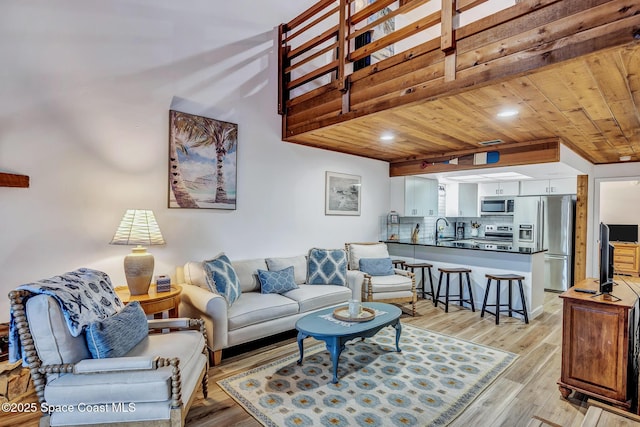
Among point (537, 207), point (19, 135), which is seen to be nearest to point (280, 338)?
point (19, 135)

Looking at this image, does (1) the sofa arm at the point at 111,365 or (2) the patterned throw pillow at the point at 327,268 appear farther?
(2) the patterned throw pillow at the point at 327,268

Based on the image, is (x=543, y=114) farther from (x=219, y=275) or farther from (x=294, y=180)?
(x=219, y=275)

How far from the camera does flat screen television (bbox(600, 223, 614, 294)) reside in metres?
2.48

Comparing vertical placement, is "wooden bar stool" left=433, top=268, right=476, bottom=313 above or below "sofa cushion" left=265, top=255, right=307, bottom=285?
below

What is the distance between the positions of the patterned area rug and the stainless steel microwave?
3.82 metres

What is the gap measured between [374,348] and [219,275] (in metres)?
1.71

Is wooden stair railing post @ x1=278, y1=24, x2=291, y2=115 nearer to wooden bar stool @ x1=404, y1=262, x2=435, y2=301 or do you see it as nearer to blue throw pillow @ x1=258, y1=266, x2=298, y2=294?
blue throw pillow @ x1=258, y1=266, x2=298, y2=294

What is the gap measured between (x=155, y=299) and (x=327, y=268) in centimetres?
214

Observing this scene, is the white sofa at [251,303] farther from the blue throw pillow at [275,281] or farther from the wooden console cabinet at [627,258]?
the wooden console cabinet at [627,258]

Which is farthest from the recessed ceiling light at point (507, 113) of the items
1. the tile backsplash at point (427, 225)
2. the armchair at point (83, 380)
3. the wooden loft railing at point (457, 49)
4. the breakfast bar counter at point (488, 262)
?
the armchair at point (83, 380)

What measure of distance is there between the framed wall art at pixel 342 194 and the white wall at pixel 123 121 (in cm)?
71

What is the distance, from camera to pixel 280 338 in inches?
143

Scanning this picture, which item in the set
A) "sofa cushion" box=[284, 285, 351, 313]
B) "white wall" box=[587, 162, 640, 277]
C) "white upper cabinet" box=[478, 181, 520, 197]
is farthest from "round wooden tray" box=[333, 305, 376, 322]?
"white wall" box=[587, 162, 640, 277]

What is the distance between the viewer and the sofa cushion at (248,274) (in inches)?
148
